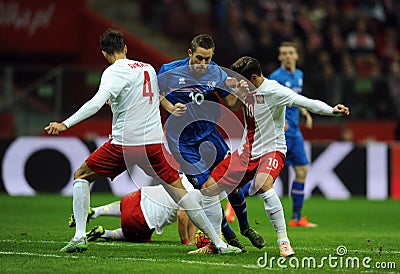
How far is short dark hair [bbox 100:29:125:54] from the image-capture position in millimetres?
8672

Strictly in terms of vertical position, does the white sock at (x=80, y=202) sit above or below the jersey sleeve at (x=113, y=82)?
below

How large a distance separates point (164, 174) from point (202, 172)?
27.8 inches

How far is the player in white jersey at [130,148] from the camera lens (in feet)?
28.4

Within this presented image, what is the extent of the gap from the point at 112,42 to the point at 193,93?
3.79 feet

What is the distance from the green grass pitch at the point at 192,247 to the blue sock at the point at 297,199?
0.40m

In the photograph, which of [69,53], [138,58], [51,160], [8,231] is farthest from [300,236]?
[69,53]

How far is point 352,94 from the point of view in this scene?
1883 centimetres

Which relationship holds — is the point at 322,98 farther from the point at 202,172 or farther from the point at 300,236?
the point at 202,172

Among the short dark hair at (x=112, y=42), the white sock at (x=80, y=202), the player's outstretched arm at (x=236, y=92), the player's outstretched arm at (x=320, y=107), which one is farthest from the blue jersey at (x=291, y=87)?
the white sock at (x=80, y=202)

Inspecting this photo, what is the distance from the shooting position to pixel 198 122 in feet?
31.0

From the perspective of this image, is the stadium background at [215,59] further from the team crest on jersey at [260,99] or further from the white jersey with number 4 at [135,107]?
the team crest on jersey at [260,99]

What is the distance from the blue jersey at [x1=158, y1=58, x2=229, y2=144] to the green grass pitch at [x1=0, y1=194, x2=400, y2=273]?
1.26 meters

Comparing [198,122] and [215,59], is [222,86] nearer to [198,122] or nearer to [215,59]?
[198,122]

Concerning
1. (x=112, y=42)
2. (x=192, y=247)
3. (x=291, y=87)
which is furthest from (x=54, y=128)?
(x=291, y=87)
